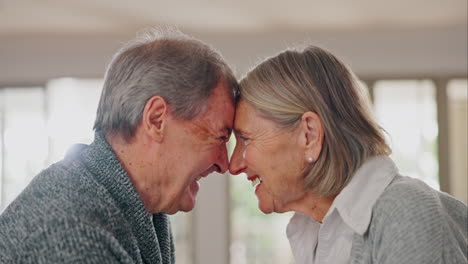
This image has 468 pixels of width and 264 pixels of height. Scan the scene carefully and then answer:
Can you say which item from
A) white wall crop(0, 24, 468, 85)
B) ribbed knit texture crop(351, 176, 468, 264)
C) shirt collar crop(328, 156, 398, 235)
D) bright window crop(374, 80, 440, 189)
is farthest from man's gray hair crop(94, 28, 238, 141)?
bright window crop(374, 80, 440, 189)

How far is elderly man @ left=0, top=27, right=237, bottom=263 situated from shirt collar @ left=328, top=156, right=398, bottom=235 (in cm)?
38

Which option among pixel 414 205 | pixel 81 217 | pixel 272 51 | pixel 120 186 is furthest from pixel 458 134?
pixel 81 217

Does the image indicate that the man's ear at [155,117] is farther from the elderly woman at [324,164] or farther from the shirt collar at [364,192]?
the shirt collar at [364,192]

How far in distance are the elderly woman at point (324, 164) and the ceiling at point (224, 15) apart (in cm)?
449

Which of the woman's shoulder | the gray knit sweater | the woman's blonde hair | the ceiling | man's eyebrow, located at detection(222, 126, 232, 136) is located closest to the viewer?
the gray knit sweater

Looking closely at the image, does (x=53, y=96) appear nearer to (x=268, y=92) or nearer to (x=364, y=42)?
(x=364, y=42)

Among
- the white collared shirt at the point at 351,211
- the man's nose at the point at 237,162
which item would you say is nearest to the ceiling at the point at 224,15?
the man's nose at the point at 237,162

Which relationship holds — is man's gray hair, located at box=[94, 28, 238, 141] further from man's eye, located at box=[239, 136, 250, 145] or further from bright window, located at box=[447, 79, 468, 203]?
bright window, located at box=[447, 79, 468, 203]

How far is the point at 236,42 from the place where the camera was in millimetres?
8008

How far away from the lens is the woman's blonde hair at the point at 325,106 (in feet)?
6.27

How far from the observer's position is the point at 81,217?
5.15 feet

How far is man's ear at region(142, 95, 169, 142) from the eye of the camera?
1816 mm

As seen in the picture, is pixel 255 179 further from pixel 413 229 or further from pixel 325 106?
pixel 413 229

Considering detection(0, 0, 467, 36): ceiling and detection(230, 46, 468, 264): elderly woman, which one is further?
detection(0, 0, 467, 36): ceiling
